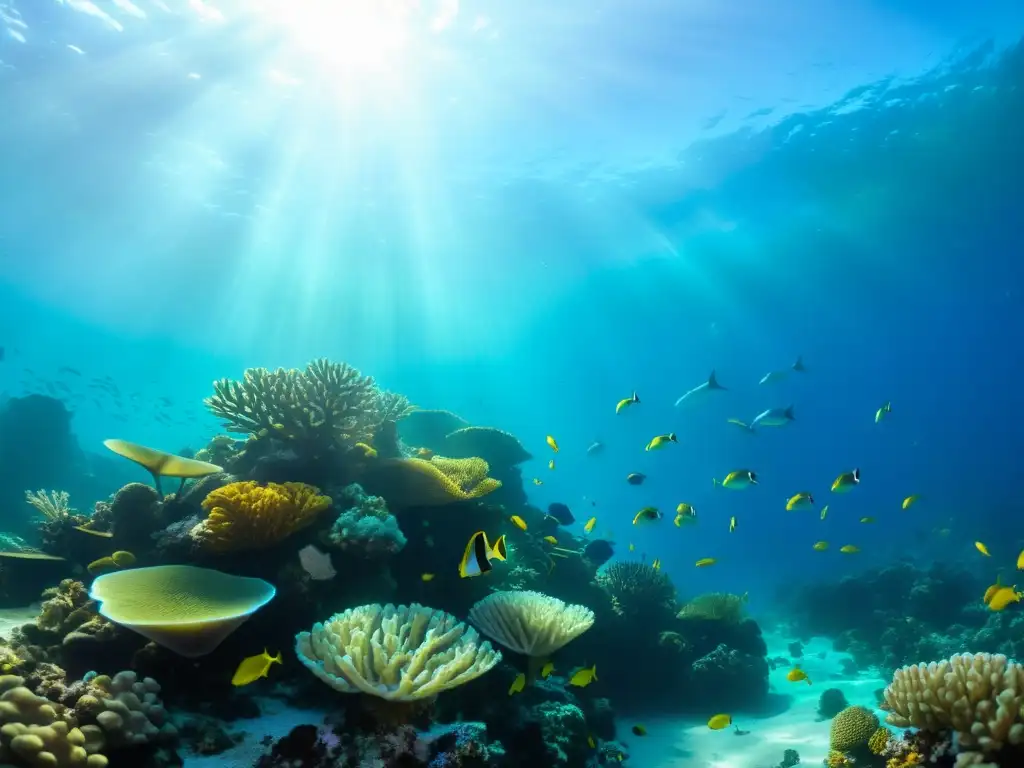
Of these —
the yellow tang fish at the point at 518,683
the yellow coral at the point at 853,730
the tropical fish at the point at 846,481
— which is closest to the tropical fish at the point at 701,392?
the tropical fish at the point at 846,481

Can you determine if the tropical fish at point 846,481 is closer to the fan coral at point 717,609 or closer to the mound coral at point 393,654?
the fan coral at point 717,609

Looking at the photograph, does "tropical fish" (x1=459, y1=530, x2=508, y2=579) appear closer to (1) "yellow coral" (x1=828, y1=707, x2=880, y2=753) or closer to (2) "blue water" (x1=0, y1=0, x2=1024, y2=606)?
(1) "yellow coral" (x1=828, y1=707, x2=880, y2=753)

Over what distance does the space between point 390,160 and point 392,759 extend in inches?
1159

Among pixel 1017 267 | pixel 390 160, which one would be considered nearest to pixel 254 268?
pixel 390 160

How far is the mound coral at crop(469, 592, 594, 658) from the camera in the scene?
5406 mm

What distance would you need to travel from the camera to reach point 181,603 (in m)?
4.32

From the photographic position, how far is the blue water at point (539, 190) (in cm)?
2062

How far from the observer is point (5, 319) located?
52.2 metres

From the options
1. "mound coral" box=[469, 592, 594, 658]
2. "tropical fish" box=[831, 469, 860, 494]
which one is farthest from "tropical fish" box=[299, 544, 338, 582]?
"tropical fish" box=[831, 469, 860, 494]

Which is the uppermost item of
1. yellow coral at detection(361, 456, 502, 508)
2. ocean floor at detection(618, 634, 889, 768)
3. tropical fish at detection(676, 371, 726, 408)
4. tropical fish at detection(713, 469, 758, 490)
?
tropical fish at detection(676, 371, 726, 408)

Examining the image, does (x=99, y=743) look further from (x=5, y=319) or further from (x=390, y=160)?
(x=5, y=319)

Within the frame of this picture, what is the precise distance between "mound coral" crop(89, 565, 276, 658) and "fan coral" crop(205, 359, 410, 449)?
2.31 metres

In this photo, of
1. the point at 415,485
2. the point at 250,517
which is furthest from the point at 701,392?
the point at 250,517

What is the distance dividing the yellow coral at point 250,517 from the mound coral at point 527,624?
85.2 inches
